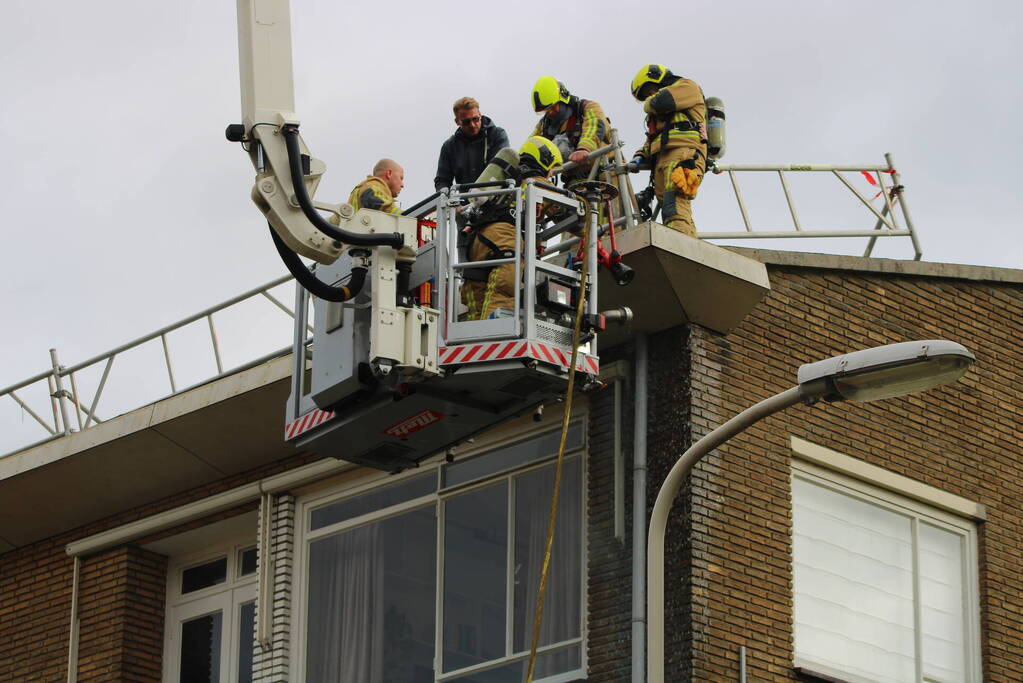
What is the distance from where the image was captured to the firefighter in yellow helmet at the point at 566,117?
655 inches

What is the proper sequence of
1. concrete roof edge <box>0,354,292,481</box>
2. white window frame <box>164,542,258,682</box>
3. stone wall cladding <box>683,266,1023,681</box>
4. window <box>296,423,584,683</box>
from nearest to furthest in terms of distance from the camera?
1. stone wall cladding <box>683,266,1023,681</box>
2. window <box>296,423,584,683</box>
3. concrete roof edge <box>0,354,292,481</box>
4. white window frame <box>164,542,258,682</box>

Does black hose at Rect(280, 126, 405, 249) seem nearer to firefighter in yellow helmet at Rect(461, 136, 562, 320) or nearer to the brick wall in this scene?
firefighter in yellow helmet at Rect(461, 136, 562, 320)

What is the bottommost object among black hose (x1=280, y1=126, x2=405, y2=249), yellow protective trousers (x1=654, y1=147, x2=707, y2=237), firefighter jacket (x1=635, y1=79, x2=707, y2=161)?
black hose (x1=280, y1=126, x2=405, y2=249)

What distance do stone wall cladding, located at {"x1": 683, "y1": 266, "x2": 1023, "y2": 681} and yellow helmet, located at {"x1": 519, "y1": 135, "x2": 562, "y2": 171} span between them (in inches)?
84.1

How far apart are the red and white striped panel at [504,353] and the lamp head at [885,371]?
5.71 ft

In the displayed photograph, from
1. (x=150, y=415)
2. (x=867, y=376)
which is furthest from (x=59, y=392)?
(x=867, y=376)

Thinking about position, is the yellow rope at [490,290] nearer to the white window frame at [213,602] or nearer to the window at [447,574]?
the window at [447,574]

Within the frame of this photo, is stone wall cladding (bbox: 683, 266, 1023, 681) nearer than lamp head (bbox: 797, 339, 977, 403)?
No

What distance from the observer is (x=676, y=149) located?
1633 centimetres

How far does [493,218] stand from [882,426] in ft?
15.5

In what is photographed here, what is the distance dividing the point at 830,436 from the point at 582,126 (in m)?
3.36

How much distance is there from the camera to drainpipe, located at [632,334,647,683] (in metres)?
15.2

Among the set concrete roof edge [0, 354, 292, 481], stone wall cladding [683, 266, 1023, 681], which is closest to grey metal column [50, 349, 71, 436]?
concrete roof edge [0, 354, 292, 481]

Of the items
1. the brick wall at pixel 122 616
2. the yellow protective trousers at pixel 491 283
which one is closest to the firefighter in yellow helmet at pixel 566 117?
the yellow protective trousers at pixel 491 283
